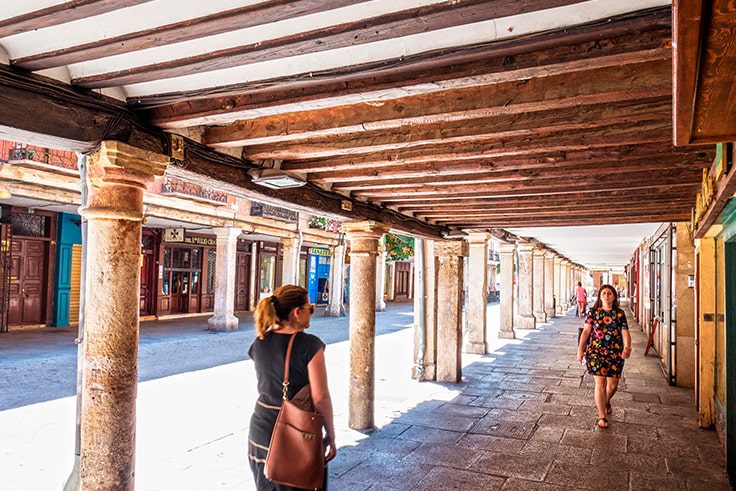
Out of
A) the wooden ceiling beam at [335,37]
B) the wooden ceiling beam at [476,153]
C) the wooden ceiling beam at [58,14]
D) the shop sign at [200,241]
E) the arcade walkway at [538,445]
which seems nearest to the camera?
the wooden ceiling beam at [335,37]

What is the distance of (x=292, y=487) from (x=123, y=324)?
1.37 m

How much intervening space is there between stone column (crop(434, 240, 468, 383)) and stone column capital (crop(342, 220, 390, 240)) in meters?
2.67

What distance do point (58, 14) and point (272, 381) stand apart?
193 cm

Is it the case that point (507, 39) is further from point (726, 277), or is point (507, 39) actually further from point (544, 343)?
point (544, 343)

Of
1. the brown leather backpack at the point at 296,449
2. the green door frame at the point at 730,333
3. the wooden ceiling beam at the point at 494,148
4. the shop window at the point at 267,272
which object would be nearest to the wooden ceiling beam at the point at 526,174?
the wooden ceiling beam at the point at 494,148

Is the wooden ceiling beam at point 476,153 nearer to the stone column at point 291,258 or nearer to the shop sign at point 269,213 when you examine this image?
the shop sign at point 269,213

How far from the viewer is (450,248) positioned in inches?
339

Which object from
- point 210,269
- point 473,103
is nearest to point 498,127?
point 473,103

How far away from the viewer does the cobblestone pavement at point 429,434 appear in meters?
4.61

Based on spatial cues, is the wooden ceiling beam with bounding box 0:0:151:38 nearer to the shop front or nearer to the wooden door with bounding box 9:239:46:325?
the shop front

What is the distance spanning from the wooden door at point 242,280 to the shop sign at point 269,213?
4844 millimetres

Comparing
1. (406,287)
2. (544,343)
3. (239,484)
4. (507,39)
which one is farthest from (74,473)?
(406,287)

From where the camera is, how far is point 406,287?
116 feet

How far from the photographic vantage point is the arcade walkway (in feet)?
15.1
